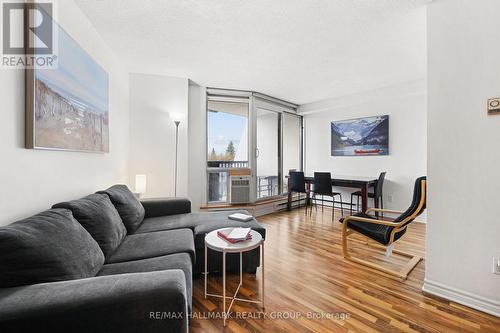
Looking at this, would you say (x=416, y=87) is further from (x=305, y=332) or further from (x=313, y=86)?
(x=305, y=332)

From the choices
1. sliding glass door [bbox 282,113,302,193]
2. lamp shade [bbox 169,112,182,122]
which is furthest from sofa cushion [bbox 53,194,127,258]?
sliding glass door [bbox 282,113,302,193]

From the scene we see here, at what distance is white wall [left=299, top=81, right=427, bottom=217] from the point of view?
3646mm

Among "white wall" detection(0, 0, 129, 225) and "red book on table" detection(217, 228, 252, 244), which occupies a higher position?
"white wall" detection(0, 0, 129, 225)

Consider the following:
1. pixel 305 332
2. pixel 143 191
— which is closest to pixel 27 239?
pixel 305 332

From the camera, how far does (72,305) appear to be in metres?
0.81

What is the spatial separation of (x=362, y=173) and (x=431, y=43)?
118 inches

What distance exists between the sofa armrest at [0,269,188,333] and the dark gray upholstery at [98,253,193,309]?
362 millimetres

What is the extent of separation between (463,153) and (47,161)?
9.98 feet

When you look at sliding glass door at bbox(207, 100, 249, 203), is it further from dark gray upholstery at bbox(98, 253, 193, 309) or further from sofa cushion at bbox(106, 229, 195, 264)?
dark gray upholstery at bbox(98, 253, 193, 309)

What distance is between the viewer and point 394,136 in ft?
12.9

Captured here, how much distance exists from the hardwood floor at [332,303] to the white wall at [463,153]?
22cm

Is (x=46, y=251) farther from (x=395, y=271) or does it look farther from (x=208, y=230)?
(x=395, y=271)

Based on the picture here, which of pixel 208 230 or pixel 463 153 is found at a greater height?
pixel 463 153

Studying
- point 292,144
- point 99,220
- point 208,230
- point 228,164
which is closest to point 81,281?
point 99,220
